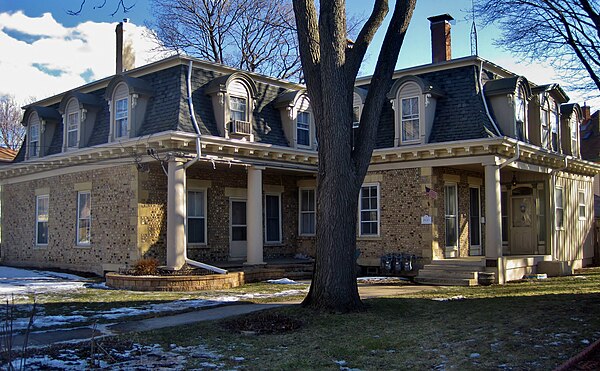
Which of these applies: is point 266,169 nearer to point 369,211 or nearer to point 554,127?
point 369,211

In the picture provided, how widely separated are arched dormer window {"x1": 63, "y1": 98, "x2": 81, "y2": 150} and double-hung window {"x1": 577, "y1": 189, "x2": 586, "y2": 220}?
1875cm

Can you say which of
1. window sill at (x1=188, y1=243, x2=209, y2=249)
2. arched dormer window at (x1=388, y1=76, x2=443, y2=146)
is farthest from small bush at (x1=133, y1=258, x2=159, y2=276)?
arched dormer window at (x1=388, y1=76, x2=443, y2=146)

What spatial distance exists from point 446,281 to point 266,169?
22.5 ft

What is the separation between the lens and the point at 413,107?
1994 cm

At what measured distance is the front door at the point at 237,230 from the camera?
68.3 feet

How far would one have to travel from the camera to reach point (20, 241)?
2345 centimetres

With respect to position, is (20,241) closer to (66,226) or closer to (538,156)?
(66,226)

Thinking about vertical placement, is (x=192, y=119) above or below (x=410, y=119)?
below

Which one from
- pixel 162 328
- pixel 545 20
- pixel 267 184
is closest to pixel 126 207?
pixel 267 184

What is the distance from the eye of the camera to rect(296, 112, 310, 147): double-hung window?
21203 millimetres

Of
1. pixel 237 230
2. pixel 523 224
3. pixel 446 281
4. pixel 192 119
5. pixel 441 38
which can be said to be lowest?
pixel 446 281

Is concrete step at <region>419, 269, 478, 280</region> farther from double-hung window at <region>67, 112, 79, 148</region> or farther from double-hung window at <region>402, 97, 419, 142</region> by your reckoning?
double-hung window at <region>67, 112, 79, 148</region>

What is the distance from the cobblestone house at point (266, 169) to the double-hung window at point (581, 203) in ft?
3.23

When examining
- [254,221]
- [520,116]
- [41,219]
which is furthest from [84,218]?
[520,116]
